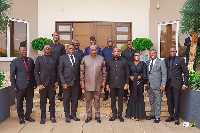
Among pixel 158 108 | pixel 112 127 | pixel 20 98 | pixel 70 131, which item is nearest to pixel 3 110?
pixel 20 98

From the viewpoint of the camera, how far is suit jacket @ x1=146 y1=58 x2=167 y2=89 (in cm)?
516

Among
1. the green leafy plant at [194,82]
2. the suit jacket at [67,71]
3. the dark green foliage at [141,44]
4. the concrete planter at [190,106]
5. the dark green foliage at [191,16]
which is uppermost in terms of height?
the dark green foliage at [191,16]

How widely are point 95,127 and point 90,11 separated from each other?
6970 millimetres

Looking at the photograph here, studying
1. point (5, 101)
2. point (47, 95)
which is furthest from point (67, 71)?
point (5, 101)

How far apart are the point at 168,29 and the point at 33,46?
608 cm

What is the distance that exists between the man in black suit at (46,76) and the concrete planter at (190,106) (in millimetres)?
3110

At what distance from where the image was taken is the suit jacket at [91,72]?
5148mm

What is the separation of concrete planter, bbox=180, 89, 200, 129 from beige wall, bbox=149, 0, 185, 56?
5.05m

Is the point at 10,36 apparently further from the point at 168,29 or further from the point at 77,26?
the point at 168,29

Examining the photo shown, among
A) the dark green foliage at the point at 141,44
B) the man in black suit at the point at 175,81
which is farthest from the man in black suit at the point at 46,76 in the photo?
the dark green foliage at the point at 141,44

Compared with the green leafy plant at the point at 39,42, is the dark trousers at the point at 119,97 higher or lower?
lower

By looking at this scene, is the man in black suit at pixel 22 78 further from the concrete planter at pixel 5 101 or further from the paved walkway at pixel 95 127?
the concrete planter at pixel 5 101

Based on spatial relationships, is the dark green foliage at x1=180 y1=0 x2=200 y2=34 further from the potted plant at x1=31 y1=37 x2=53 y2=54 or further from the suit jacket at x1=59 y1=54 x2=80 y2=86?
the potted plant at x1=31 y1=37 x2=53 y2=54

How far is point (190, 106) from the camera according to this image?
518 cm
